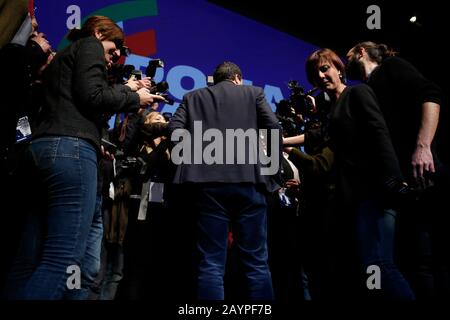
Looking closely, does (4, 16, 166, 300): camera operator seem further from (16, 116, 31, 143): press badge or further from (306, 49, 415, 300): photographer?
(306, 49, 415, 300): photographer

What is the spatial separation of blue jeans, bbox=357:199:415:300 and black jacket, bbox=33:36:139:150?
0.97 meters

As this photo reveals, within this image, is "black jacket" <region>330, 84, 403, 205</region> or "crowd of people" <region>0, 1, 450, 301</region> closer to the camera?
"crowd of people" <region>0, 1, 450, 301</region>

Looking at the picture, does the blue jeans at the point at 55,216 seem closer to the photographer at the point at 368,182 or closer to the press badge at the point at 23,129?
the press badge at the point at 23,129

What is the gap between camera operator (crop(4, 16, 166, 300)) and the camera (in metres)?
1.34

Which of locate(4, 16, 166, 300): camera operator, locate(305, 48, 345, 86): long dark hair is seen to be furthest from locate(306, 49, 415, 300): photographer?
locate(4, 16, 166, 300): camera operator

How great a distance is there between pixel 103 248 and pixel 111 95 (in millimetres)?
1363

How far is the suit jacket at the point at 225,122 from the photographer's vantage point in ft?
6.23

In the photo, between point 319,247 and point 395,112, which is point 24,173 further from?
point 319,247

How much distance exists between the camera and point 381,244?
1.47m

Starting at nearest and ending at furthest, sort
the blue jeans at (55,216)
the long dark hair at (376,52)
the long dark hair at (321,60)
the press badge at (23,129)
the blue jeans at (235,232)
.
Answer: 1. the blue jeans at (55,216)
2. the press badge at (23,129)
3. the blue jeans at (235,232)
4. the long dark hair at (376,52)
5. the long dark hair at (321,60)

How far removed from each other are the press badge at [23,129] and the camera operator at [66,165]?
0.57 feet

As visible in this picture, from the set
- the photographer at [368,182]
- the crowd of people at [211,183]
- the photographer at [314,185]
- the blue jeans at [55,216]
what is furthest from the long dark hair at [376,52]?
the blue jeans at [55,216]

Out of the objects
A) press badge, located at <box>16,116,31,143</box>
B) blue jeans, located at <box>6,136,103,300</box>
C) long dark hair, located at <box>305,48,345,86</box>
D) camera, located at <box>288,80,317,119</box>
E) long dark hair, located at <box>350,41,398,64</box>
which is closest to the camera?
blue jeans, located at <box>6,136,103,300</box>

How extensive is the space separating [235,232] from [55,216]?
84 centimetres
